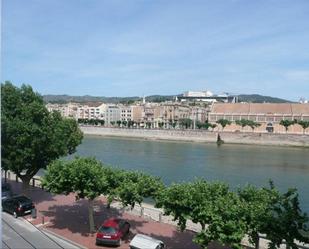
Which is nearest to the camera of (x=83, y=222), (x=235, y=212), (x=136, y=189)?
(x=235, y=212)

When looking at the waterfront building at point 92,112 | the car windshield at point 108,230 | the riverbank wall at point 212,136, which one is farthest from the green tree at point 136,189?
the waterfront building at point 92,112

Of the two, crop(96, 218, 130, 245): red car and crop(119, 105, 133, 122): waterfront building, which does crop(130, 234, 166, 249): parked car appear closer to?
crop(96, 218, 130, 245): red car

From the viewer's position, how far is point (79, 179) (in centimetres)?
1819

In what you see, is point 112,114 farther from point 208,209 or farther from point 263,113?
point 208,209

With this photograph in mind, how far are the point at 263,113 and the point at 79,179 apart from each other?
13256 centimetres

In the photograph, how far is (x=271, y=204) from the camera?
1440cm

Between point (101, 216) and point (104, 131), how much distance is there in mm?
116187

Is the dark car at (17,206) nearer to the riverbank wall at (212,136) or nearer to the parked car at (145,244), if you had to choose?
the parked car at (145,244)

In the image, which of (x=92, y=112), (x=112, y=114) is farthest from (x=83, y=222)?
(x=92, y=112)

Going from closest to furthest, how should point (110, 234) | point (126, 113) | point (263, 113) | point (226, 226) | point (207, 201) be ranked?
point (226, 226) → point (207, 201) → point (110, 234) → point (263, 113) → point (126, 113)

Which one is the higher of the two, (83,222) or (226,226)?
(226,226)

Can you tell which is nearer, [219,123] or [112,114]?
[219,123]

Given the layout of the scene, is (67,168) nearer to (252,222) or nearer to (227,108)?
(252,222)

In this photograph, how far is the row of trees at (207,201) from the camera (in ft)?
42.4
